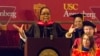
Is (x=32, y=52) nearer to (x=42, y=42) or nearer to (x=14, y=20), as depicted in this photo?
(x=42, y=42)

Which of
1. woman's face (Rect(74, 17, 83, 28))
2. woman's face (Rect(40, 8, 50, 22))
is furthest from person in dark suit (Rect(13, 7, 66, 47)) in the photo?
woman's face (Rect(74, 17, 83, 28))

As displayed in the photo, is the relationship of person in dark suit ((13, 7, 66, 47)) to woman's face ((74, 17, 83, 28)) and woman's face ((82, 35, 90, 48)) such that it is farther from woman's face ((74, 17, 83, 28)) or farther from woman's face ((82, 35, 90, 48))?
woman's face ((82, 35, 90, 48))

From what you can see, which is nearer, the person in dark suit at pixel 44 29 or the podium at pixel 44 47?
the podium at pixel 44 47

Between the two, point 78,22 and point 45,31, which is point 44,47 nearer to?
point 45,31

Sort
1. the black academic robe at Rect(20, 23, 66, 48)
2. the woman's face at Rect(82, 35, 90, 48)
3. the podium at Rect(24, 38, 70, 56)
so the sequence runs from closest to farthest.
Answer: the podium at Rect(24, 38, 70, 56), the woman's face at Rect(82, 35, 90, 48), the black academic robe at Rect(20, 23, 66, 48)

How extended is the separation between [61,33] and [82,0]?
65 cm

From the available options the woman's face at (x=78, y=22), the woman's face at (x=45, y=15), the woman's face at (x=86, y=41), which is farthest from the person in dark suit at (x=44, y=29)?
the woman's face at (x=86, y=41)

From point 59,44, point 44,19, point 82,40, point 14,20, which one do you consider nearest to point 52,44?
point 59,44

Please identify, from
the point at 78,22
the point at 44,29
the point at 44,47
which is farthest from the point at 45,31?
the point at 44,47

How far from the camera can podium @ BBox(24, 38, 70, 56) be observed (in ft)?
5.47

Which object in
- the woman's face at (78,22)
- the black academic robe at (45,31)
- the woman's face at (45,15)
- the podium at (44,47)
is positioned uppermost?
the woman's face at (45,15)

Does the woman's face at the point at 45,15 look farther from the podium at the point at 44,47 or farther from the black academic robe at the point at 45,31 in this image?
the podium at the point at 44,47

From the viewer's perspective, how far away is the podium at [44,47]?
1668mm

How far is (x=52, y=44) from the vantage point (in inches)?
66.1
